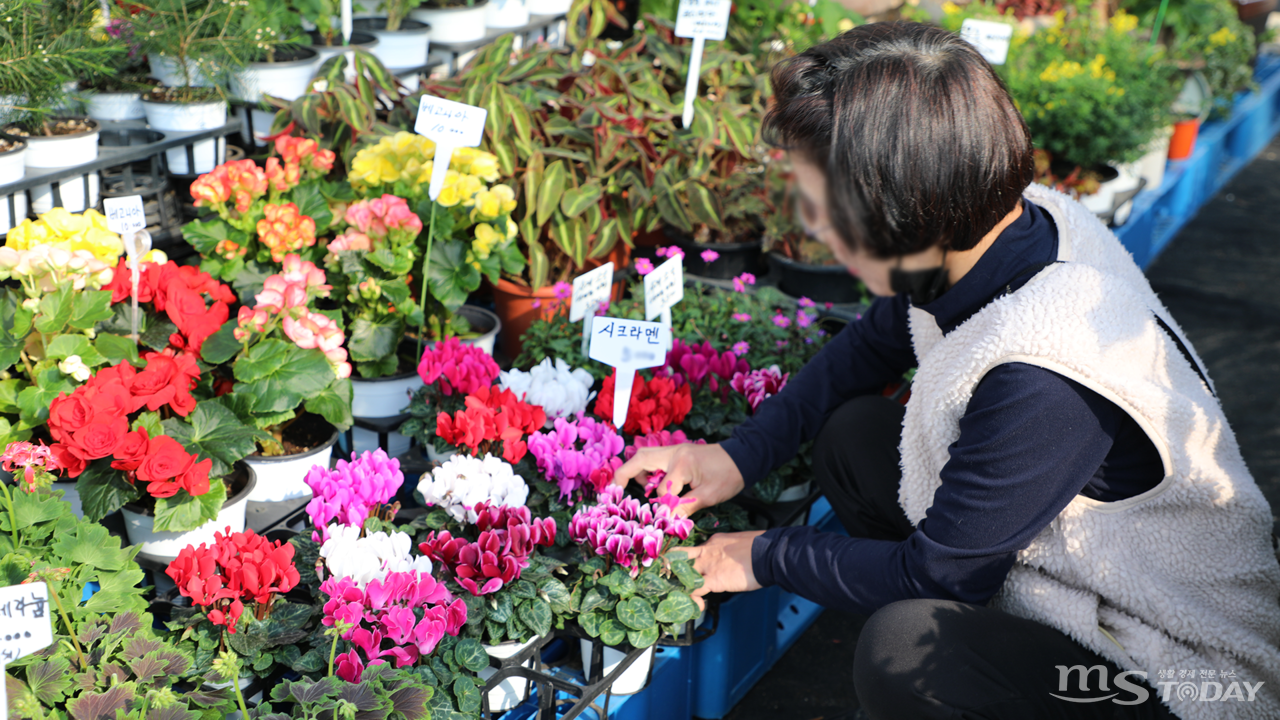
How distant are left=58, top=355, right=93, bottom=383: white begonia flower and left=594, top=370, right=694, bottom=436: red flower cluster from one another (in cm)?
80

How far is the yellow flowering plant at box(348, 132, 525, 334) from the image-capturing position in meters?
1.94

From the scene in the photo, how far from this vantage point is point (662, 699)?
1.58m

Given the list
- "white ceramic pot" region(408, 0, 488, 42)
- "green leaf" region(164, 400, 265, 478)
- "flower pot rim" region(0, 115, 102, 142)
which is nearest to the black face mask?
"green leaf" region(164, 400, 265, 478)

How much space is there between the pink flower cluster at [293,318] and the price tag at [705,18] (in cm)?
126

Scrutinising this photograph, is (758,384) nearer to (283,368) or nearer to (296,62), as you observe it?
(283,368)

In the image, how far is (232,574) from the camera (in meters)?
1.21

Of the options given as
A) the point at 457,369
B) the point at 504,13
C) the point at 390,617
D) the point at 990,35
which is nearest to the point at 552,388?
the point at 457,369

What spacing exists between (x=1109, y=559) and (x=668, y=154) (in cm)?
173

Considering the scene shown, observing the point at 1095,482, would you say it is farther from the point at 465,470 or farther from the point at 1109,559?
the point at 465,470

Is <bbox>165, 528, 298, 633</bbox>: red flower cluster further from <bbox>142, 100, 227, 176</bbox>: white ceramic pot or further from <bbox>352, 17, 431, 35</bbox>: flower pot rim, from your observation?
<bbox>352, 17, 431, 35</bbox>: flower pot rim

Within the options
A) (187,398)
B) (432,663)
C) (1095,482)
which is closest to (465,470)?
(432,663)

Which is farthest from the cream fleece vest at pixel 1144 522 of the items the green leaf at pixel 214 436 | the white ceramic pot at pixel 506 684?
the green leaf at pixel 214 436

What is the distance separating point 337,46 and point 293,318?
Answer: 1.27 meters

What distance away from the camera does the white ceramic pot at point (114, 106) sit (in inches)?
84.3
